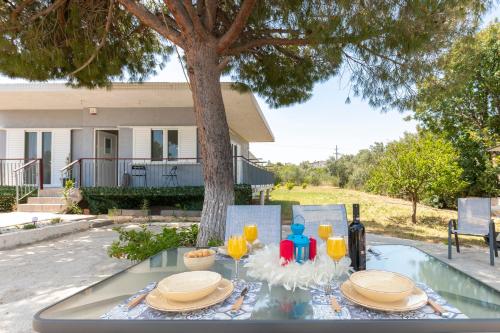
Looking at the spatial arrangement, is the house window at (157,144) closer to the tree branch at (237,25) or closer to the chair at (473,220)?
the tree branch at (237,25)

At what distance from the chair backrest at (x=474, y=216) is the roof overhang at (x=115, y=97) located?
Result: 5.10m

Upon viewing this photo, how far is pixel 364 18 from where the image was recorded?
3.16 m

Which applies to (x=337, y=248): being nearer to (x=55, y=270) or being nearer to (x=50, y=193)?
(x=55, y=270)

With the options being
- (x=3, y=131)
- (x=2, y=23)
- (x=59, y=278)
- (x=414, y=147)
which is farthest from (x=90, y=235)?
(x=414, y=147)

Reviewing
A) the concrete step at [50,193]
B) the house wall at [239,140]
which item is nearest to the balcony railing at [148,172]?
the concrete step at [50,193]

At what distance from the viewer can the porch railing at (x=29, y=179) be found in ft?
28.5

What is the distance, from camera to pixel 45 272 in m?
3.95

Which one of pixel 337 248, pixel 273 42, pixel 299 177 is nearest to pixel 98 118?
pixel 273 42

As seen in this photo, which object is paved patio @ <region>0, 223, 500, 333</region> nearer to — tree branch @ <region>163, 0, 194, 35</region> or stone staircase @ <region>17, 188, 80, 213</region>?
stone staircase @ <region>17, 188, 80, 213</region>

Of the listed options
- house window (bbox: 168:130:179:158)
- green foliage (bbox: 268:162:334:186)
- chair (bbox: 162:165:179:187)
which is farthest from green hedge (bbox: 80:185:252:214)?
green foliage (bbox: 268:162:334:186)

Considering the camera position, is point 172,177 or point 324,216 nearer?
point 324,216

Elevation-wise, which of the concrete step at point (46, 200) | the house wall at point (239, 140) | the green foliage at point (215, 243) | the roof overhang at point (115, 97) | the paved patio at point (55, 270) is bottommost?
the paved patio at point (55, 270)

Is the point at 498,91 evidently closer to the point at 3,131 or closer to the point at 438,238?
the point at 438,238

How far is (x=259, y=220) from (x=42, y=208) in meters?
8.12
